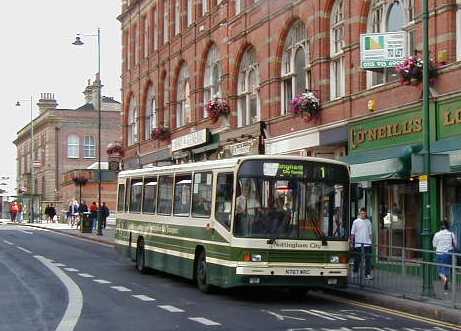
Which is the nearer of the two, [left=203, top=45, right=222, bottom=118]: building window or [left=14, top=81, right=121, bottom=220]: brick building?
[left=203, top=45, right=222, bottom=118]: building window

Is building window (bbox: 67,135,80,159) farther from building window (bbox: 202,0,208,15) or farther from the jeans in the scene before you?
the jeans

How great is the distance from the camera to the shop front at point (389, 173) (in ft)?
69.4

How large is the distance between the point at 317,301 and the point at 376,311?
179cm

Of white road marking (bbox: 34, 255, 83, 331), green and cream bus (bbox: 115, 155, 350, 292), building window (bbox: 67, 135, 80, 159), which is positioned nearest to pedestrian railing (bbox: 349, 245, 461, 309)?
green and cream bus (bbox: 115, 155, 350, 292)

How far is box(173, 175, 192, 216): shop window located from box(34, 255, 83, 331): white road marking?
2.80 metres

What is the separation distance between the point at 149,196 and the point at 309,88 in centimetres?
852

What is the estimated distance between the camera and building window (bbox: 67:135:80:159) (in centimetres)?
9198

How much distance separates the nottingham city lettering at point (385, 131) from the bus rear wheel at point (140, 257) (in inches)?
268

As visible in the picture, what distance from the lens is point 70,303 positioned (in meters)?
15.1

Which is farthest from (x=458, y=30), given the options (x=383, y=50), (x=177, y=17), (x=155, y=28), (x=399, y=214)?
(x=155, y=28)

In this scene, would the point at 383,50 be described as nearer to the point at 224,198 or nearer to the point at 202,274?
the point at 224,198

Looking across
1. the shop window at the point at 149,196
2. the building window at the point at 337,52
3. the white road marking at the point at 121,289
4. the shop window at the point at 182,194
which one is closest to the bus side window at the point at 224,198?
the shop window at the point at 182,194

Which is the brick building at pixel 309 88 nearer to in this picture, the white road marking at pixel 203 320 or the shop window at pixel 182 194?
the shop window at pixel 182 194

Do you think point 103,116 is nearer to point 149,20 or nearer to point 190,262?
point 149,20
